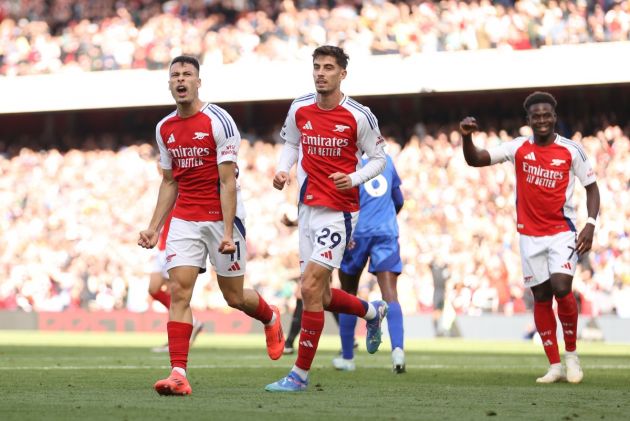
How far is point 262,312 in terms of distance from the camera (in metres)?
10.2

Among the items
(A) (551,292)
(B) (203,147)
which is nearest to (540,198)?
(A) (551,292)

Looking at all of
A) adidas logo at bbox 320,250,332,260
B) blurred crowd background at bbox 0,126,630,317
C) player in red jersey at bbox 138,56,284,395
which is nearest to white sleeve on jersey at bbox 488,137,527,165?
adidas logo at bbox 320,250,332,260

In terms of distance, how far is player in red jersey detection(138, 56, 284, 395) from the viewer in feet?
29.0

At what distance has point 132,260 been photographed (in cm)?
3053

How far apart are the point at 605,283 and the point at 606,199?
8.73 feet

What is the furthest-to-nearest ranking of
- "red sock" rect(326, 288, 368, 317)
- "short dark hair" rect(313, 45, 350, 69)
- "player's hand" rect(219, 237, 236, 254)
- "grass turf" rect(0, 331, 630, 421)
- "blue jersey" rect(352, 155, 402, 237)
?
"blue jersey" rect(352, 155, 402, 237), "red sock" rect(326, 288, 368, 317), "short dark hair" rect(313, 45, 350, 69), "player's hand" rect(219, 237, 236, 254), "grass turf" rect(0, 331, 630, 421)

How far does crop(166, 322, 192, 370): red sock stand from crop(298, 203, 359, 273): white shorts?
1018mm

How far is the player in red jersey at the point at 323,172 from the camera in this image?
29.8ft

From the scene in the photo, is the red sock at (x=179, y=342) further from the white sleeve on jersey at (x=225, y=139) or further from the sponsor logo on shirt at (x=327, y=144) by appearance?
the sponsor logo on shirt at (x=327, y=144)

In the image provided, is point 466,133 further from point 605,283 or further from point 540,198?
point 605,283

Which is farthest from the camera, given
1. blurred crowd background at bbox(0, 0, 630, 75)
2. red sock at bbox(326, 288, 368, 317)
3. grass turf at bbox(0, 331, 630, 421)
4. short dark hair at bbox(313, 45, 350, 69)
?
blurred crowd background at bbox(0, 0, 630, 75)

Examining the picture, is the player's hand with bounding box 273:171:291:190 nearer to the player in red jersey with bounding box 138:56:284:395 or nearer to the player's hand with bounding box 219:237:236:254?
the player in red jersey with bounding box 138:56:284:395

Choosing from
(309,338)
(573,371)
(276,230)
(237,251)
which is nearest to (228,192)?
(237,251)

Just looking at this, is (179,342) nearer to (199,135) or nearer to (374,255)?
(199,135)
